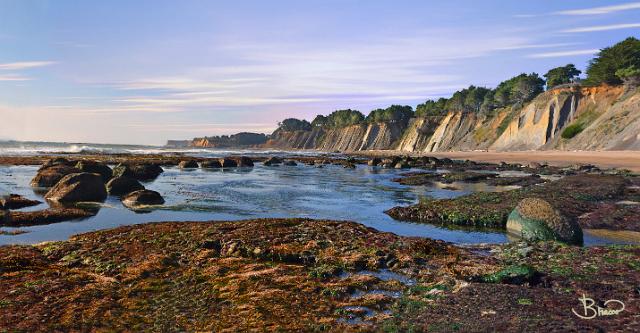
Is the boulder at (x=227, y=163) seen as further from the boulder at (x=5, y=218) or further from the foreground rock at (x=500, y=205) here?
the foreground rock at (x=500, y=205)

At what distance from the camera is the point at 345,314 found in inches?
356

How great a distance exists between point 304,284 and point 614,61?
288 ft

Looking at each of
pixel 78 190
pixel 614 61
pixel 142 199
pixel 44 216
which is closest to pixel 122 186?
pixel 78 190

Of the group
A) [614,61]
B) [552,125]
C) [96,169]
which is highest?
[614,61]

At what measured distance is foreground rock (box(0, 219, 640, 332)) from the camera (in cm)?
855

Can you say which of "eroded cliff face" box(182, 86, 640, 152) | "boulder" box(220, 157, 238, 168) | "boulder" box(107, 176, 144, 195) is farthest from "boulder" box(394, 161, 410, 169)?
"boulder" box(107, 176, 144, 195)

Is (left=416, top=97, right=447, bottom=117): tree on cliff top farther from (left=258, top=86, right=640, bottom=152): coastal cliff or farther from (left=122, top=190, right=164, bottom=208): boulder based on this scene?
(left=122, top=190, right=164, bottom=208): boulder

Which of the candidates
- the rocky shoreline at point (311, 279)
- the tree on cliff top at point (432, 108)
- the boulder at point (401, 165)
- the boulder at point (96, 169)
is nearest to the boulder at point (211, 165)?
the boulder at point (96, 169)

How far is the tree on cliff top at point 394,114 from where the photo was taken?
180500mm

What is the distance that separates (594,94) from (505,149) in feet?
62.5

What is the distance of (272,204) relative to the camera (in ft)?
90.1

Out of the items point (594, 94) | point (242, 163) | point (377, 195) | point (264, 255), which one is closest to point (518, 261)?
point (264, 255)

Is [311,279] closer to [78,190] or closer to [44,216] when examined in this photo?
[44,216]

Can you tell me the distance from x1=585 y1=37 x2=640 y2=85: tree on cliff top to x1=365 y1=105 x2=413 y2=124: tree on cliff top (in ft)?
326
